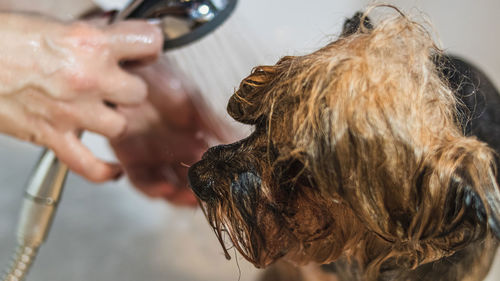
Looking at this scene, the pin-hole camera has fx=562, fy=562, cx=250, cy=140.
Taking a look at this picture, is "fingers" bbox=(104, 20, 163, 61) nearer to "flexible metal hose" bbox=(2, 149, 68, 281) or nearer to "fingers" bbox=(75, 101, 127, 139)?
"fingers" bbox=(75, 101, 127, 139)

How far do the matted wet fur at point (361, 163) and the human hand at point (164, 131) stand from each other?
37cm

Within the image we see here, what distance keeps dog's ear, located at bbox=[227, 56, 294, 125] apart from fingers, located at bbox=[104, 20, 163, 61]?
0.25m

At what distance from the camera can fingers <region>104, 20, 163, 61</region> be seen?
0.62 metres

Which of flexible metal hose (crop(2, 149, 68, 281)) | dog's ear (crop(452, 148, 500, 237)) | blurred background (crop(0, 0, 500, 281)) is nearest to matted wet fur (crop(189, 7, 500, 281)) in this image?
dog's ear (crop(452, 148, 500, 237))

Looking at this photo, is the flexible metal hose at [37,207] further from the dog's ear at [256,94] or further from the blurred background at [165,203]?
the dog's ear at [256,94]

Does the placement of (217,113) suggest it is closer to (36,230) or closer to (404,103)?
(36,230)

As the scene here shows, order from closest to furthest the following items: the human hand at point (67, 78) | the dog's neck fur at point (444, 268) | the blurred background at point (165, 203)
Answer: the dog's neck fur at point (444, 268) → the human hand at point (67, 78) → the blurred background at point (165, 203)

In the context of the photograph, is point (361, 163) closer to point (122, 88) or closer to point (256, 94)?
point (256, 94)

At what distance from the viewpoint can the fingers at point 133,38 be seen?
0.62m

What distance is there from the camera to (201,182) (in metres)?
0.39

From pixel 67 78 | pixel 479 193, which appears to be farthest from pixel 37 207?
pixel 479 193

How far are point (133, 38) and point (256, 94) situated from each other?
0.28 m

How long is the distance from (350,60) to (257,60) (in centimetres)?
33

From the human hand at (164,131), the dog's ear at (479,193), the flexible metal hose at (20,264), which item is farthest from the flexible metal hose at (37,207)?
the dog's ear at (479,193)
